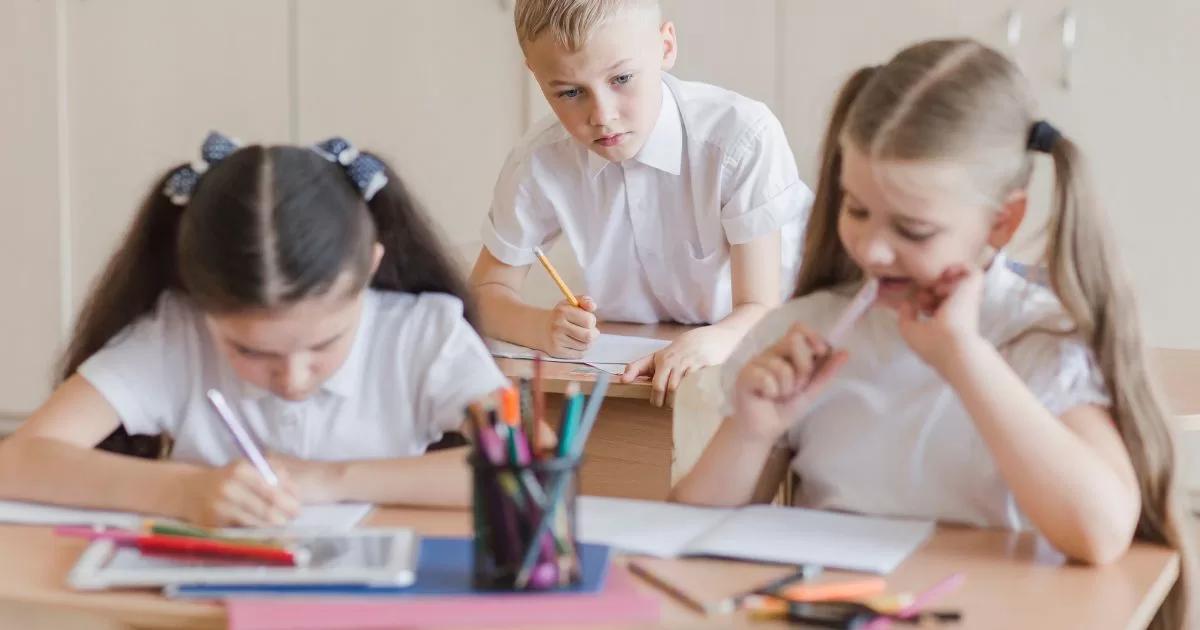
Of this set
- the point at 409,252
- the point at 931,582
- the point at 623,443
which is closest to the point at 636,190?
the point at 623,443

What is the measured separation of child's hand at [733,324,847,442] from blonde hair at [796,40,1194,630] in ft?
0.56

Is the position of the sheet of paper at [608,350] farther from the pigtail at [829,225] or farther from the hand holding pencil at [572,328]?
the pigtail at [829,225]

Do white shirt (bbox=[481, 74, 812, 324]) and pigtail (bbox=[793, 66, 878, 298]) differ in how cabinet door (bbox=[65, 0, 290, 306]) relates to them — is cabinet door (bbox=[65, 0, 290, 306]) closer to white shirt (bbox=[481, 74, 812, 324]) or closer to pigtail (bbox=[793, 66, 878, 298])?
white shirt (bbox=[481, 74, 812, 324])

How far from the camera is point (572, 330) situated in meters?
2.02

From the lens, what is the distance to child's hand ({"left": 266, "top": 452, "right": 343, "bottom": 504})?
4.19 feet

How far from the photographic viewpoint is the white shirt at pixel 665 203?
232 cm

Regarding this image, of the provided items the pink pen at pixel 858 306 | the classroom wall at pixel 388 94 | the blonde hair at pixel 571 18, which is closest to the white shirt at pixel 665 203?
the blonde hair at pixel 571 18

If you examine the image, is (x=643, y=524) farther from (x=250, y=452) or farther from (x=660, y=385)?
(x=660, y=385)

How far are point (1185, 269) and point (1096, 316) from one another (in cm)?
197

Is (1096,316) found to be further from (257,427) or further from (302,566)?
(257,427)

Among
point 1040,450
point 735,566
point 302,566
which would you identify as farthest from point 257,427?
point 1040,450

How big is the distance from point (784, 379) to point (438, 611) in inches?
15.6

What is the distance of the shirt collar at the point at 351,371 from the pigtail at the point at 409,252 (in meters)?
0.05

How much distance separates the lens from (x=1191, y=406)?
165cm
